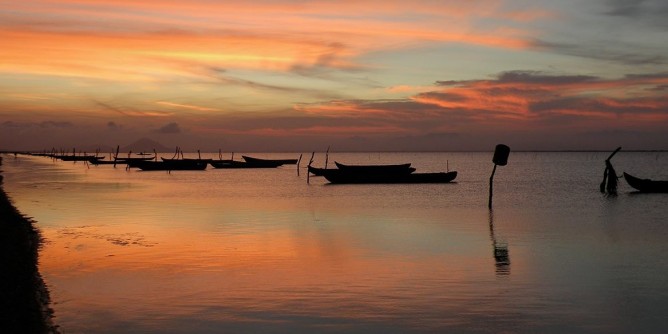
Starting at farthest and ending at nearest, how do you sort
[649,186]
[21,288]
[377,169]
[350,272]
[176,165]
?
[176,165], [377,169], [649,186], [350,272], [21,288]

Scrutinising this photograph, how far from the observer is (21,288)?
12.3m

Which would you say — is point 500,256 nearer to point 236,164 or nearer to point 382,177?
point 382,177

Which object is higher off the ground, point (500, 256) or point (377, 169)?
point (377, 169)

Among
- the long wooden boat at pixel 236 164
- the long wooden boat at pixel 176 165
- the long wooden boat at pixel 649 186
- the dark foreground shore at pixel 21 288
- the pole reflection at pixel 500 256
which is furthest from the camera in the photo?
the long wooden boat at pixel 236 164

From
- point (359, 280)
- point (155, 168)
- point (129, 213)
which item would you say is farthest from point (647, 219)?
point (155, 168)

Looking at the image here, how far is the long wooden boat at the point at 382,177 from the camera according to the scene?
200 feet

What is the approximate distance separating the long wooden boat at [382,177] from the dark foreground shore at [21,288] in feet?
138

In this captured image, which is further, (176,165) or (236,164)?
(236,164)

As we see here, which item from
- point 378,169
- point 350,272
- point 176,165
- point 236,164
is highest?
point 378,169

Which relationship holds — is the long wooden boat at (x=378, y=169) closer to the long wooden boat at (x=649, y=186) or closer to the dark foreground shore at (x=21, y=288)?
the long wooden boat at (x=649, y=186)

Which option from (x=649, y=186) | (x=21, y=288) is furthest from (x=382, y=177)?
(x=21, y=288)

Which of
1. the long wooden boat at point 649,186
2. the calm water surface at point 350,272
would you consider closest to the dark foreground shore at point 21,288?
the calm water surface at point 350,272

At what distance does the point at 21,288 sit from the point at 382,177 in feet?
163

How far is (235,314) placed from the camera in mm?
11109
